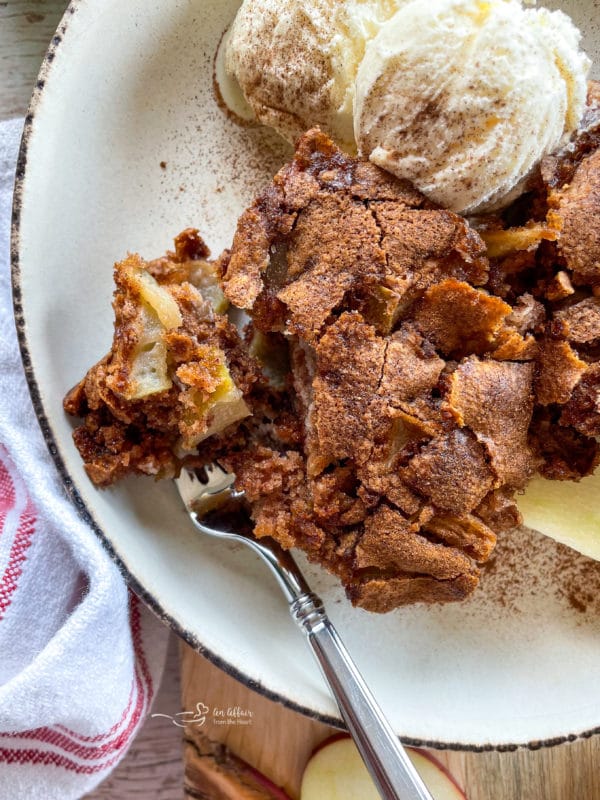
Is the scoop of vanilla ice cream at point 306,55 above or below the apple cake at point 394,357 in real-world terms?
above

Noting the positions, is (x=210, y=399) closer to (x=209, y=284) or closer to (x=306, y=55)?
(x=209, y=284)

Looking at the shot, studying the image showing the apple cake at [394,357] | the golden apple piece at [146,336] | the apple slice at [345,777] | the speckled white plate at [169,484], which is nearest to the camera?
the apple cake at [394,357]

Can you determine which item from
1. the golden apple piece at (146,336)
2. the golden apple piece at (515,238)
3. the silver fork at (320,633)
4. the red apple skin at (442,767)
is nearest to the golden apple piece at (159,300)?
the golden apple piece at (146,336)

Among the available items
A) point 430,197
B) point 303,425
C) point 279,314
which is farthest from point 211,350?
point 430,197

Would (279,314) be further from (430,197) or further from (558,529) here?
(558,529)

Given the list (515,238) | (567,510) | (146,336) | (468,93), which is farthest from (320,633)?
(468,93)

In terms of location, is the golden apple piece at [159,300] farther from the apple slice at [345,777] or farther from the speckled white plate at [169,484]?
the apple slice at [345,777]
